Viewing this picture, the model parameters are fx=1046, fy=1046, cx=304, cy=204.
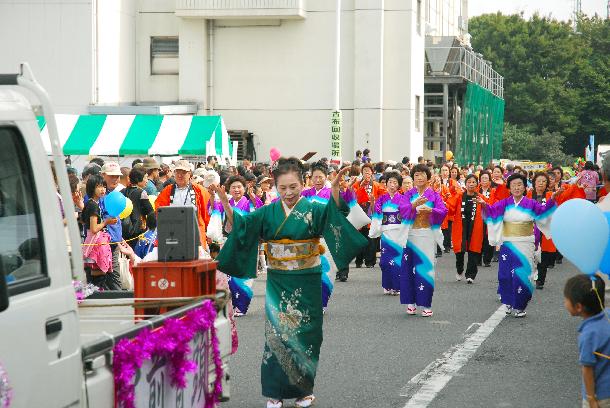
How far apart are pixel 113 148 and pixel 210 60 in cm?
1171

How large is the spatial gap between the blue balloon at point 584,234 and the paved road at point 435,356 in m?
2.16

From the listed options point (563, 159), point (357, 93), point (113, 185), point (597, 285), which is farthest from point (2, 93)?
point (563, 159)

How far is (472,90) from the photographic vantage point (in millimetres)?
39188

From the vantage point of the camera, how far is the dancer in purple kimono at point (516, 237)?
41.5ft

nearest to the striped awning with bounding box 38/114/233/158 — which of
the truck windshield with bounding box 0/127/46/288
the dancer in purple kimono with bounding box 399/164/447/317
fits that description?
the dancer in purple kimono with bounding box 399/164/447/317

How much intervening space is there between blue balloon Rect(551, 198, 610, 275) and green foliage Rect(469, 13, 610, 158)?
62328 millimetres

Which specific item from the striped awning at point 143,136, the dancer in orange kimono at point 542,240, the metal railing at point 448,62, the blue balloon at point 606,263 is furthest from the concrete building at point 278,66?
the blue balloon at point 606,263

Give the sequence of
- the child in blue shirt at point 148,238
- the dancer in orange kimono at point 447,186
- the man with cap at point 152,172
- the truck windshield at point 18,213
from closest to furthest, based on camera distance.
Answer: the truck windshield at point 18,213 → the child in blue shirt at point 148,238 → the man with cap at point 152,172 → the dancer in orange kimono at point 447,186

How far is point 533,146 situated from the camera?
6394 centimetres

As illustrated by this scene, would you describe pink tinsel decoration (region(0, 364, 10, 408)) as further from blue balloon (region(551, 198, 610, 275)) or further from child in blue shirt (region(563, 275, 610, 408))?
blue balloon (region(551, 198, 610, 275))

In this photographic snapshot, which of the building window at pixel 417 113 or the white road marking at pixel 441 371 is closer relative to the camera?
the white road marking at pixel 441 371

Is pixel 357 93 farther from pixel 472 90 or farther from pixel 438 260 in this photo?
pixel 438 260

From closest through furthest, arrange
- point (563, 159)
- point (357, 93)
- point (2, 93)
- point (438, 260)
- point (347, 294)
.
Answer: point (2, 93), point (347, 294), point (438, 260), point (357, 93), point (563, 159)

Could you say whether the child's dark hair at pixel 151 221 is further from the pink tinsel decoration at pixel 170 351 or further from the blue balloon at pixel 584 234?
the blue balloon at pixel 584 234
